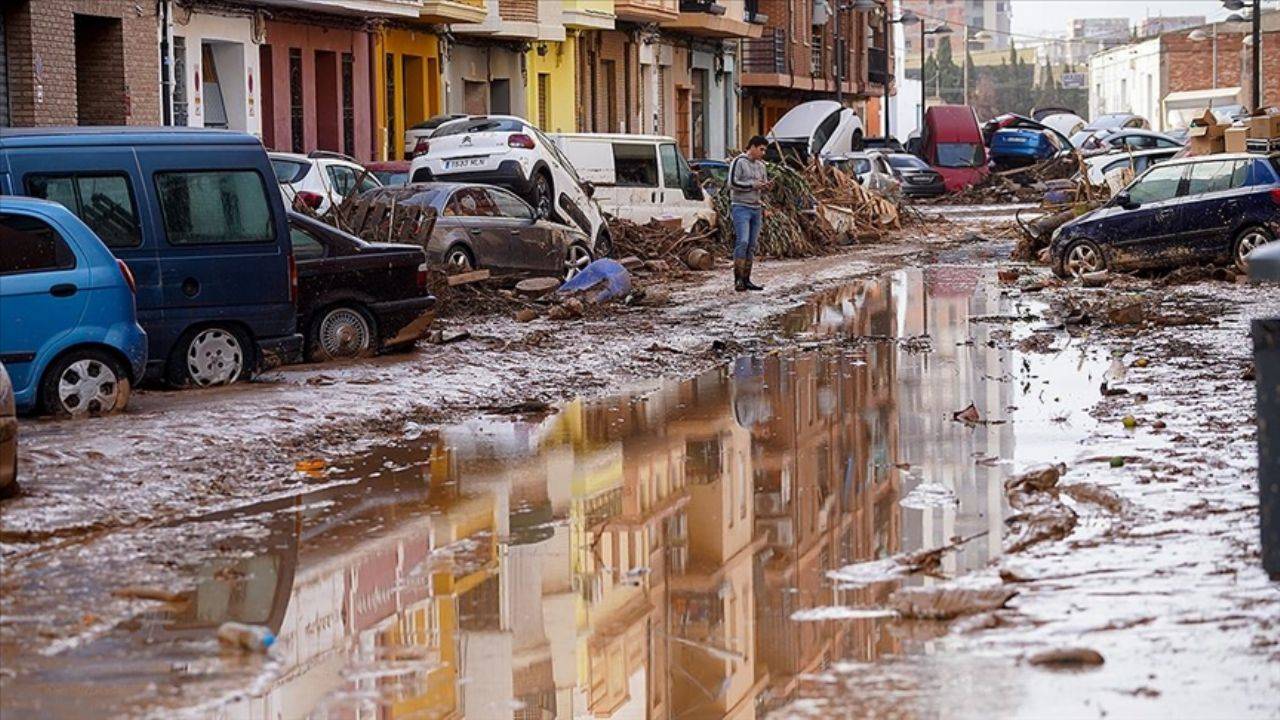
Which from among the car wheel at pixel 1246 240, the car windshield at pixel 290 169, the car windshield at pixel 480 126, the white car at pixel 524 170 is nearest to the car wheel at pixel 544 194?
the white car at pixel 524 170

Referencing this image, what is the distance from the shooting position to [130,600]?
8477 mm

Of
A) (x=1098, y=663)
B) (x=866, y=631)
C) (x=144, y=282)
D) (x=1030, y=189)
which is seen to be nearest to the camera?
(x=1098, y=663)

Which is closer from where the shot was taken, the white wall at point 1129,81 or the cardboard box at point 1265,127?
the cardboard box at point 1265,127

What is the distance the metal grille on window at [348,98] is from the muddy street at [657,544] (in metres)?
22.6

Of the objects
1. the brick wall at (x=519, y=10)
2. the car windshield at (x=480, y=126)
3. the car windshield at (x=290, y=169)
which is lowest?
the car windshield at (x=290, y=169)

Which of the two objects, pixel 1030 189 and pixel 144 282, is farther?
pixel 1030 189

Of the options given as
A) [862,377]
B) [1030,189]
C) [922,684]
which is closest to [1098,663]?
[922,684]

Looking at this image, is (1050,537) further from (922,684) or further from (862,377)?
(862,377)

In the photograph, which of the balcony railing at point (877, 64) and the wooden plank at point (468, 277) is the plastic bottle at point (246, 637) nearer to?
the wooden plank at point (468, 277)

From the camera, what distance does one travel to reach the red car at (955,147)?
64.8 metres

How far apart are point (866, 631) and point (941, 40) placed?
17367 centimetres

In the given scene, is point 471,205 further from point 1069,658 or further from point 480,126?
point 1069,658

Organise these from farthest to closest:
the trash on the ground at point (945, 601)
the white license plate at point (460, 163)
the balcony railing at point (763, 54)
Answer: the balcony railing at point (763, 54) < the white license plate at point (460, 163) < the trash on the ground at point (945, 601)

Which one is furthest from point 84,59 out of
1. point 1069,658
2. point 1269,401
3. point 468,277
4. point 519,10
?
point 1069,658
